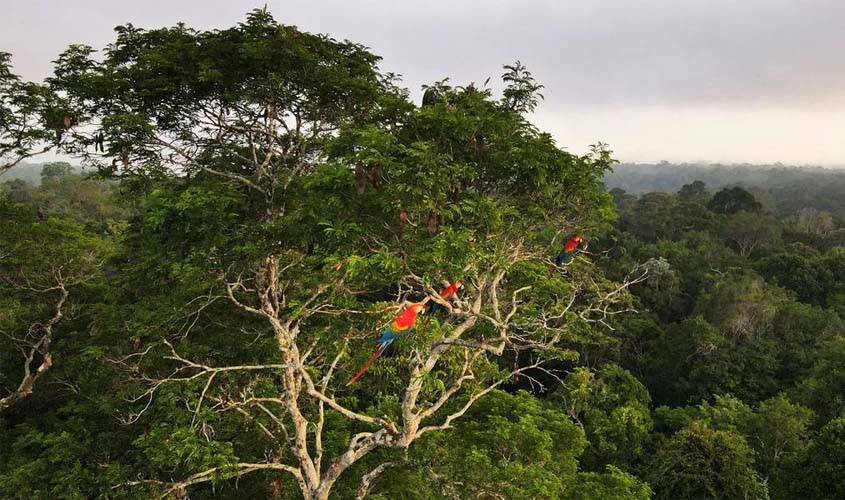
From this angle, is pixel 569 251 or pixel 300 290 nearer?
pixel 569 251

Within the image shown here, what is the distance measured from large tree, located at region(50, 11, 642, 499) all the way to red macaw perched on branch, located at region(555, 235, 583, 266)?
0.65 feet

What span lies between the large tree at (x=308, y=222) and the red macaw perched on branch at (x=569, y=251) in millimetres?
197

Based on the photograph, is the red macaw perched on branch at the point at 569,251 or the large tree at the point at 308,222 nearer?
the large tree at the point at 308,222

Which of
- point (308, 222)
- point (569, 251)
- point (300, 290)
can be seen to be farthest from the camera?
point (300, 290)

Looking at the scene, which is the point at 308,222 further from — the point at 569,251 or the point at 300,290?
the point at 569,251

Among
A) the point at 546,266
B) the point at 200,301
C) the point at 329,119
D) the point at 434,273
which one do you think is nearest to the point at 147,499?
the point at 200,301

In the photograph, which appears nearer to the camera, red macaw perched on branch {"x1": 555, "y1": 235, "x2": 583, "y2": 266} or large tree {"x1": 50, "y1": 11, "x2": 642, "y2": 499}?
large tree {"x1": 50, "y1": 11, "x2": 642, "y2": 499}

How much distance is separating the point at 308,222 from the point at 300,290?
2436 millimetres

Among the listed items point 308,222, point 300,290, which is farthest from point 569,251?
point 300,290

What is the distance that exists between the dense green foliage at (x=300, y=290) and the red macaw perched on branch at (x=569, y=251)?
0.23 m

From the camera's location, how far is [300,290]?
8.29 m

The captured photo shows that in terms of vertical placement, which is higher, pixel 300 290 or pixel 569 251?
pixel 569 251

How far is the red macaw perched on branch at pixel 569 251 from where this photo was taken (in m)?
7.40

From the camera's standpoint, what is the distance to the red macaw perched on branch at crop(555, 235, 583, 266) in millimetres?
7402
